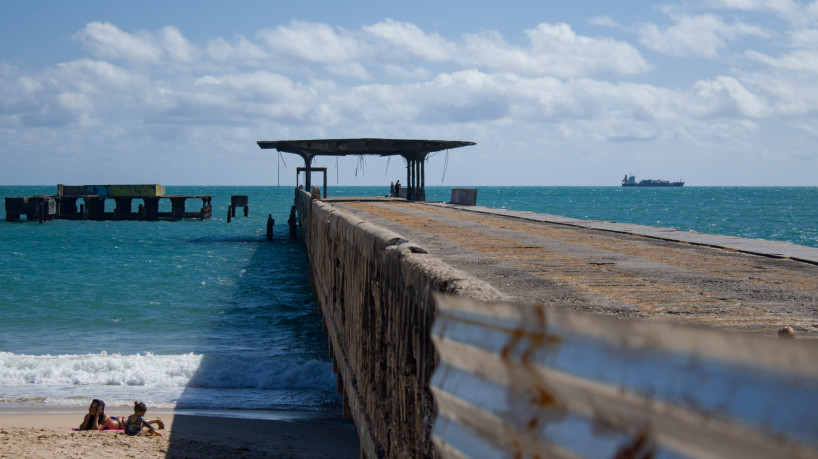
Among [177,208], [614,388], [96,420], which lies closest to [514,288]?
[614,388]

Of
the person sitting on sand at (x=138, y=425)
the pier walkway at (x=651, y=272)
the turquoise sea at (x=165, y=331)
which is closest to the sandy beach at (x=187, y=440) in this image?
the person sitting on sand at (x=138, y=425)

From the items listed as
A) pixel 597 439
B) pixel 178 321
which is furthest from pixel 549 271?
pixel 178 321

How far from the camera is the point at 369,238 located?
675 cm

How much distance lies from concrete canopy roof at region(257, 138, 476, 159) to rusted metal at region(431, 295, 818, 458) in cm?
3536

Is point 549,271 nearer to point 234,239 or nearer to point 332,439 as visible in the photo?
point 332,439

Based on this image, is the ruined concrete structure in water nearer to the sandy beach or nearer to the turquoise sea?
the turquoise sea

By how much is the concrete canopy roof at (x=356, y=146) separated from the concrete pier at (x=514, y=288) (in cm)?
2655

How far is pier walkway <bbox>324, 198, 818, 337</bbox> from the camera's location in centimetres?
486

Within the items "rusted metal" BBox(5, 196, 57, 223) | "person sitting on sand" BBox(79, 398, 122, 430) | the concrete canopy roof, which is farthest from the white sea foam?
"rusted metal" BBox(5, 196, 57, 223)

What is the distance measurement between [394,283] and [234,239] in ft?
179

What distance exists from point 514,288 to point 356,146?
3237 centimetres

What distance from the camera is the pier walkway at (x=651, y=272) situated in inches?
191

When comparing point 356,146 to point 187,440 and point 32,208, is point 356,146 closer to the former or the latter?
point 187,440

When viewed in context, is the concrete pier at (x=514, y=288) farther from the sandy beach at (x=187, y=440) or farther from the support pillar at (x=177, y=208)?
the support pillar at (x=177, y=208)
